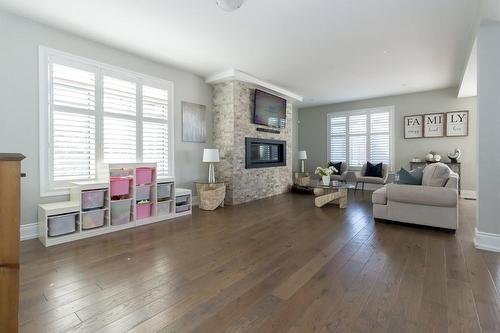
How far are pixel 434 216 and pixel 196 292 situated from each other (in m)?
3.31

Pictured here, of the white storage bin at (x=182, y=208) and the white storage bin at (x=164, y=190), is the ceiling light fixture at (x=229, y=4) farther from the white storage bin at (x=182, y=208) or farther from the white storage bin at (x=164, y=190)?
the white storage bin at (x=182, y=208)

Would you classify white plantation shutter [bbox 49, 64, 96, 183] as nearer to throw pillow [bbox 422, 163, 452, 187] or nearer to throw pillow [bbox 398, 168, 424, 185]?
throw pillow [bbox 398, 168, 424, 185]

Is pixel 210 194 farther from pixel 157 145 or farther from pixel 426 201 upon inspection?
pixel 426 201

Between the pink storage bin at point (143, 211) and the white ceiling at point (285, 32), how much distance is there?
98.0 inches

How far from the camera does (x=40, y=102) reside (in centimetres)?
317

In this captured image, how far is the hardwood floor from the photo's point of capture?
1.51 m

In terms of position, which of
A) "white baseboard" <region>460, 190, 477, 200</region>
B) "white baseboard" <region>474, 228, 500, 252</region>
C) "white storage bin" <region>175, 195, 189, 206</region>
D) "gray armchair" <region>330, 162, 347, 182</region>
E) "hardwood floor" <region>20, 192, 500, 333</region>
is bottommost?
"hardwood floor" <region>20, 192, 500, 333</region>

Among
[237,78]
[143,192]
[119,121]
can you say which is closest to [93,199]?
[143,192]

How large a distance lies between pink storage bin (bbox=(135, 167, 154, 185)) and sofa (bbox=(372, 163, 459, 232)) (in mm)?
3587

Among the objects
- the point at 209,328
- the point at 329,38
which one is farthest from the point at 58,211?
the point at 329,38

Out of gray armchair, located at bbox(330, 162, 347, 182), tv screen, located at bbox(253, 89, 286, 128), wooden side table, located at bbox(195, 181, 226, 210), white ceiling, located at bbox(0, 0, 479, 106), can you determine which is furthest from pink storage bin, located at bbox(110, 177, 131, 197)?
gray armchair, located at bbox(330, 162, 347, 182)

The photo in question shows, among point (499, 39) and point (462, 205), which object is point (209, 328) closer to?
point (499, 39)

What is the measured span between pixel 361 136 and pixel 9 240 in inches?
313

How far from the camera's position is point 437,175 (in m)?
3.48
